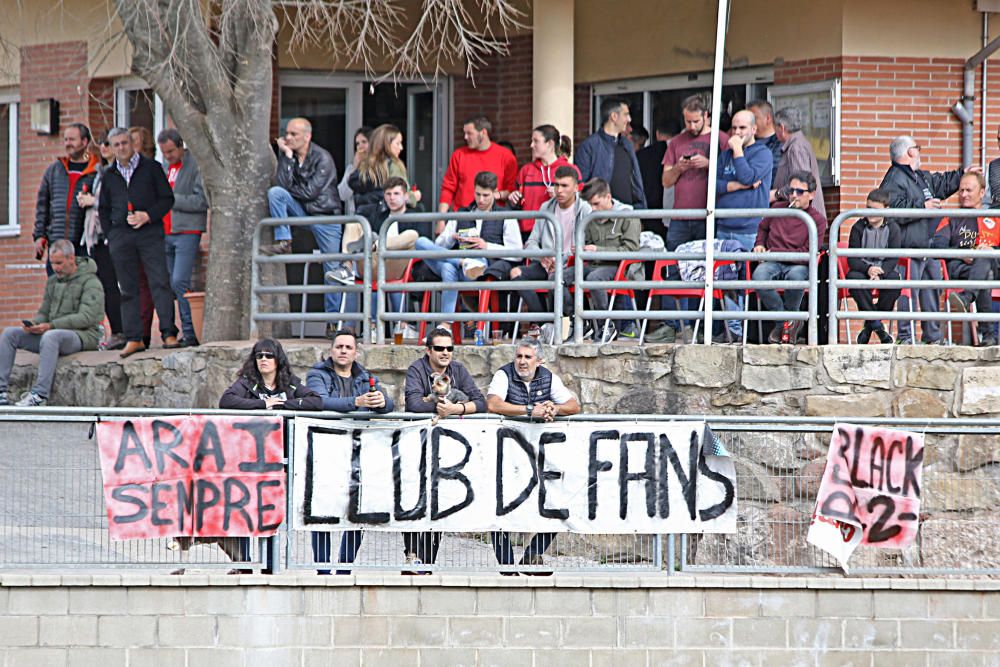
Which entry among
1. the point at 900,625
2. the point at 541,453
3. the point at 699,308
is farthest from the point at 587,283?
the point at 900,625

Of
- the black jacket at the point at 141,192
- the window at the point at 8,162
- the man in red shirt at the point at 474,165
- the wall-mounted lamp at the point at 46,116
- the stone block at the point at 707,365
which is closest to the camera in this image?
the stone block at the point at 707,365

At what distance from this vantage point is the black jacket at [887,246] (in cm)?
1142

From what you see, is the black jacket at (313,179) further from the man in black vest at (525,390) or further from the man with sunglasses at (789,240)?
the man in black vest at (525,390)

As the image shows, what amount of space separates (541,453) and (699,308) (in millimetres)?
3908

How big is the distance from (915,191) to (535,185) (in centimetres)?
308

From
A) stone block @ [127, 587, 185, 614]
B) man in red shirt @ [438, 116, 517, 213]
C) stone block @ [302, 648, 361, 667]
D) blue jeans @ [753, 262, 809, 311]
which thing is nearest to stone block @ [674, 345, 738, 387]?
blue jeans @ [753, 262, 809, 311]

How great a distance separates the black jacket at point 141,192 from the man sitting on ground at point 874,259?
19.5ft

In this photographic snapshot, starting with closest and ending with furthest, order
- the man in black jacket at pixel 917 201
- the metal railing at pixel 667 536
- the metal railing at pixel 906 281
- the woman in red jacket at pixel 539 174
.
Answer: the metal railing at pixel 667 536 < the metal railing at pixel 906 281 < the man in black jacket at pixel 917 201 < the woman in red jacket at pixel 539 174

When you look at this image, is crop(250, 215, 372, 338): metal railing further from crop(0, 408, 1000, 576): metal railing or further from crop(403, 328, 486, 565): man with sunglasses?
crop(0, 408, 1000, 576): metal railing

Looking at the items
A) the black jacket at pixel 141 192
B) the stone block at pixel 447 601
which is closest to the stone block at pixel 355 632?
the stone block at pixel 447 601

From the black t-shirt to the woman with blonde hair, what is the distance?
167 cm

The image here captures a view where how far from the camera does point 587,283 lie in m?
11.2

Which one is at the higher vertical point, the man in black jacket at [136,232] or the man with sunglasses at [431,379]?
the man in black jacket at [136,232]

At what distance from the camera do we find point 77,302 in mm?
13742
